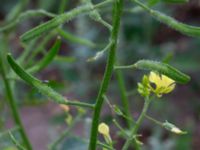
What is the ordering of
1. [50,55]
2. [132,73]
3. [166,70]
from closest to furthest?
[166,70] → [50,55] → [132,73]

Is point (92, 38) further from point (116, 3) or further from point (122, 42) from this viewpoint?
point (116, 3)

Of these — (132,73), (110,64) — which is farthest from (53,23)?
(132,73)

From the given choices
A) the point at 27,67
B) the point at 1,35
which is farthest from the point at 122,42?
the point at 27,67

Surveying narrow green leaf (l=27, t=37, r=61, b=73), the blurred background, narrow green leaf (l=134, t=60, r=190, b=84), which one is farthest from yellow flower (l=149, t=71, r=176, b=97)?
the blurred background

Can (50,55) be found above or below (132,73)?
above

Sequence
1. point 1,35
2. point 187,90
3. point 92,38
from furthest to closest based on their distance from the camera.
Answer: point 187,90 < point 92,38 < point 1,35

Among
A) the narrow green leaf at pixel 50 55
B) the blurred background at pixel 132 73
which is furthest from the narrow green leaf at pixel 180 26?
the blurred background at pixel 132 73

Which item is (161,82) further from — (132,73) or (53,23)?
(132,73)

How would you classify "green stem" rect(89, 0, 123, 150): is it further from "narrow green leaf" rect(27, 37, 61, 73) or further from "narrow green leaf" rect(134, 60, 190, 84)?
"narrow green leaf" rect(27, 37, 61, 73)

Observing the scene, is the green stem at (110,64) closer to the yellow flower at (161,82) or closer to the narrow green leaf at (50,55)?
the yellow flower at (161,82)
